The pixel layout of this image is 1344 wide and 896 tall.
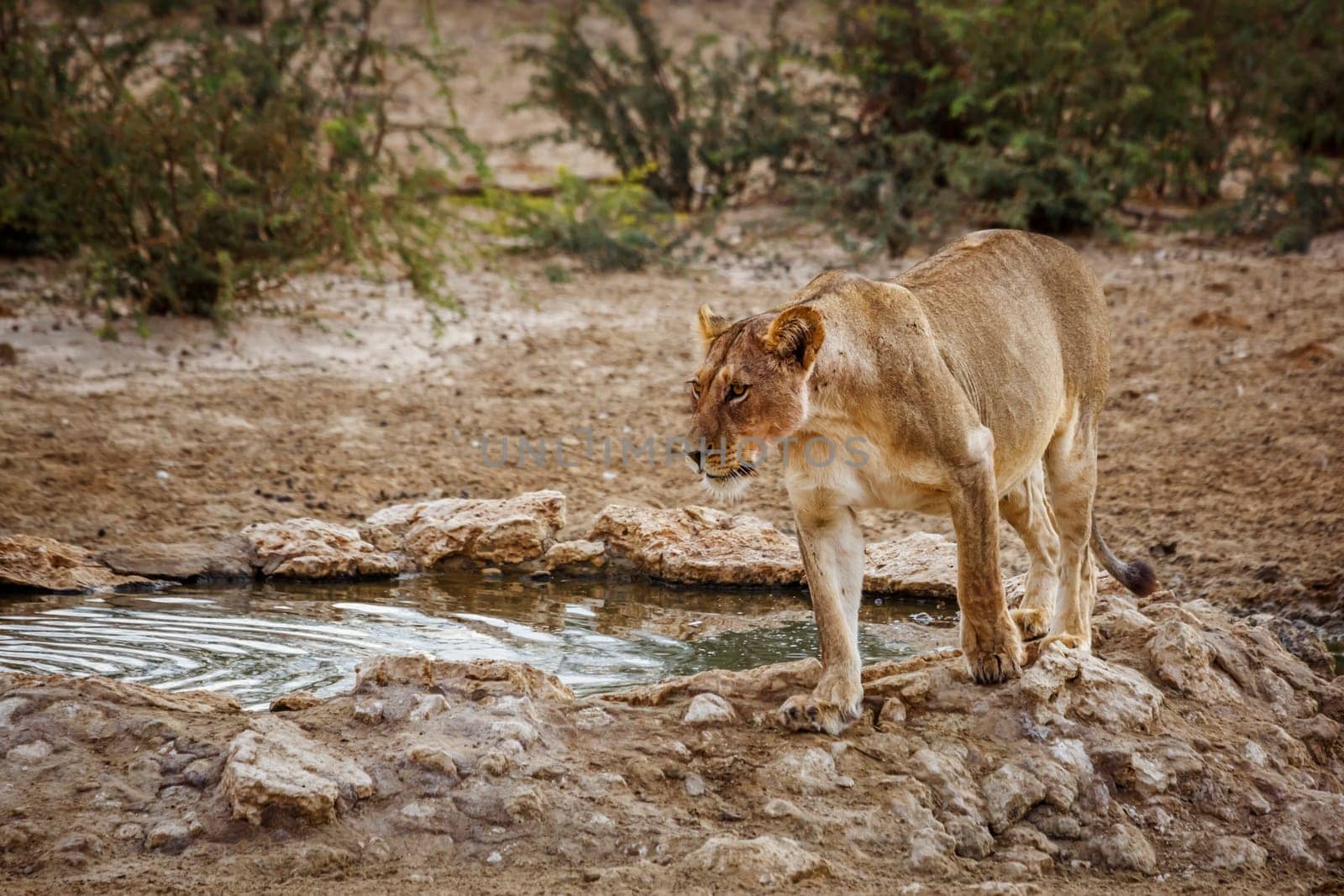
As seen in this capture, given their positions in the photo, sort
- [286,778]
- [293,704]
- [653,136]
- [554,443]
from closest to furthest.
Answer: [286,778], [293,704], [554,443], [653,136]

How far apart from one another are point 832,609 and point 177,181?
855 cm

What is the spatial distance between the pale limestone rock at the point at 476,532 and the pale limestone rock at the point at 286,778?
3200 mm

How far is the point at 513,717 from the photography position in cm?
443

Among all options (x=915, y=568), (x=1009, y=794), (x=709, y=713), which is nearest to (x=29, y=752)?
(x=709, y=713)

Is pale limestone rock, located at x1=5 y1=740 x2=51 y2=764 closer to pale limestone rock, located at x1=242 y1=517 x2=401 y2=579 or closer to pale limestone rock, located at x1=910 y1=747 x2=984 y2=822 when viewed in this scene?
pale limestone rock, located at x1=910 y1=747 x2=984 y2=822

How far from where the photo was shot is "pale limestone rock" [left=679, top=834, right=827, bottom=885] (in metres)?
3.79

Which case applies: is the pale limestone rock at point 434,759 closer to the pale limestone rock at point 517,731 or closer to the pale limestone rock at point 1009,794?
the pale limestone rock at point 517,731

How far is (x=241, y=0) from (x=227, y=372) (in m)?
5.10

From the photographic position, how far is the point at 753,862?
381 cm

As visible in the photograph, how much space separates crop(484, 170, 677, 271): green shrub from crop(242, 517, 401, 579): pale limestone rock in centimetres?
690

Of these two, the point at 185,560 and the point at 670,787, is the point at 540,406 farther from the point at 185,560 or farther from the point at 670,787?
the point at 670,787

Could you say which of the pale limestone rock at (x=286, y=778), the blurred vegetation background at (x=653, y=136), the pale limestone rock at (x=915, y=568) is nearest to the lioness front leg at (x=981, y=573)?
the pale limestone rock at (x=286, y=778)

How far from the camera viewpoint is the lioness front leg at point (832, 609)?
15.0ft

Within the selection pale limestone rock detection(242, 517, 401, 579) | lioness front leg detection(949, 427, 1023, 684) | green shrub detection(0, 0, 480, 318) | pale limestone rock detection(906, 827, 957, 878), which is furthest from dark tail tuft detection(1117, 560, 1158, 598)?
green shrub detection(0, 0, 480, 318)
